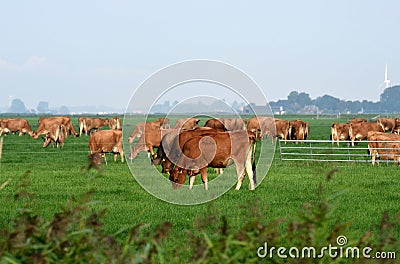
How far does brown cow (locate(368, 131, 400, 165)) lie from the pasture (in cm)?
44

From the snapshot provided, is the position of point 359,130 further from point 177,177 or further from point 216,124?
point 177,177

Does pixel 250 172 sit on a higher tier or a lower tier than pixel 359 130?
lower

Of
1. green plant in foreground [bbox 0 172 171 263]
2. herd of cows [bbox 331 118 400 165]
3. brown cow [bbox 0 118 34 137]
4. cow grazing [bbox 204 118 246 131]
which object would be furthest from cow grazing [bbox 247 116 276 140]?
green plant in foreground [bbox 0 172 171 263]

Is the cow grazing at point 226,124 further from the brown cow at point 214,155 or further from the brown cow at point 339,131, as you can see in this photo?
the brown cow at point 339,131

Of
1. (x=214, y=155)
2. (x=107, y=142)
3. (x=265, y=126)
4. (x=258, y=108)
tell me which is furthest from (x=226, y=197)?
(x=265, y=126)

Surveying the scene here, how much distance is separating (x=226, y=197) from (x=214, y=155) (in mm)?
1733

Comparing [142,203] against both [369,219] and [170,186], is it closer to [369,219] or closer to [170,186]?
[170,186]

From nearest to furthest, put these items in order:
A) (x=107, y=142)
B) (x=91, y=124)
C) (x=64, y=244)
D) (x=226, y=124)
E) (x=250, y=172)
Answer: (x=64, y=244) < (x=250, y=172) < (x=107, y=142) < (x=226, y=124) < (x=91, y=124)

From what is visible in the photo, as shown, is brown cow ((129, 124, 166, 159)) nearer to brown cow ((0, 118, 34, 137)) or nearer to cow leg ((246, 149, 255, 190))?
cow leg ((246, 149, 255, 190))

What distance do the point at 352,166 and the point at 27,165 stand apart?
1085cm

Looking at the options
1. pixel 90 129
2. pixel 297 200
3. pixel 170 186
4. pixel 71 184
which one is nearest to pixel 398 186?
pixel 297 200

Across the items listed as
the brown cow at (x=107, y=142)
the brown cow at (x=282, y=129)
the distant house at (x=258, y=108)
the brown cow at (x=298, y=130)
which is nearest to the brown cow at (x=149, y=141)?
the brown cow at (x=107, y=142)

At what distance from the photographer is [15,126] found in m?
50.6

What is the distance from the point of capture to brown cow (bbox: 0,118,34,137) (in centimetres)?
4947
